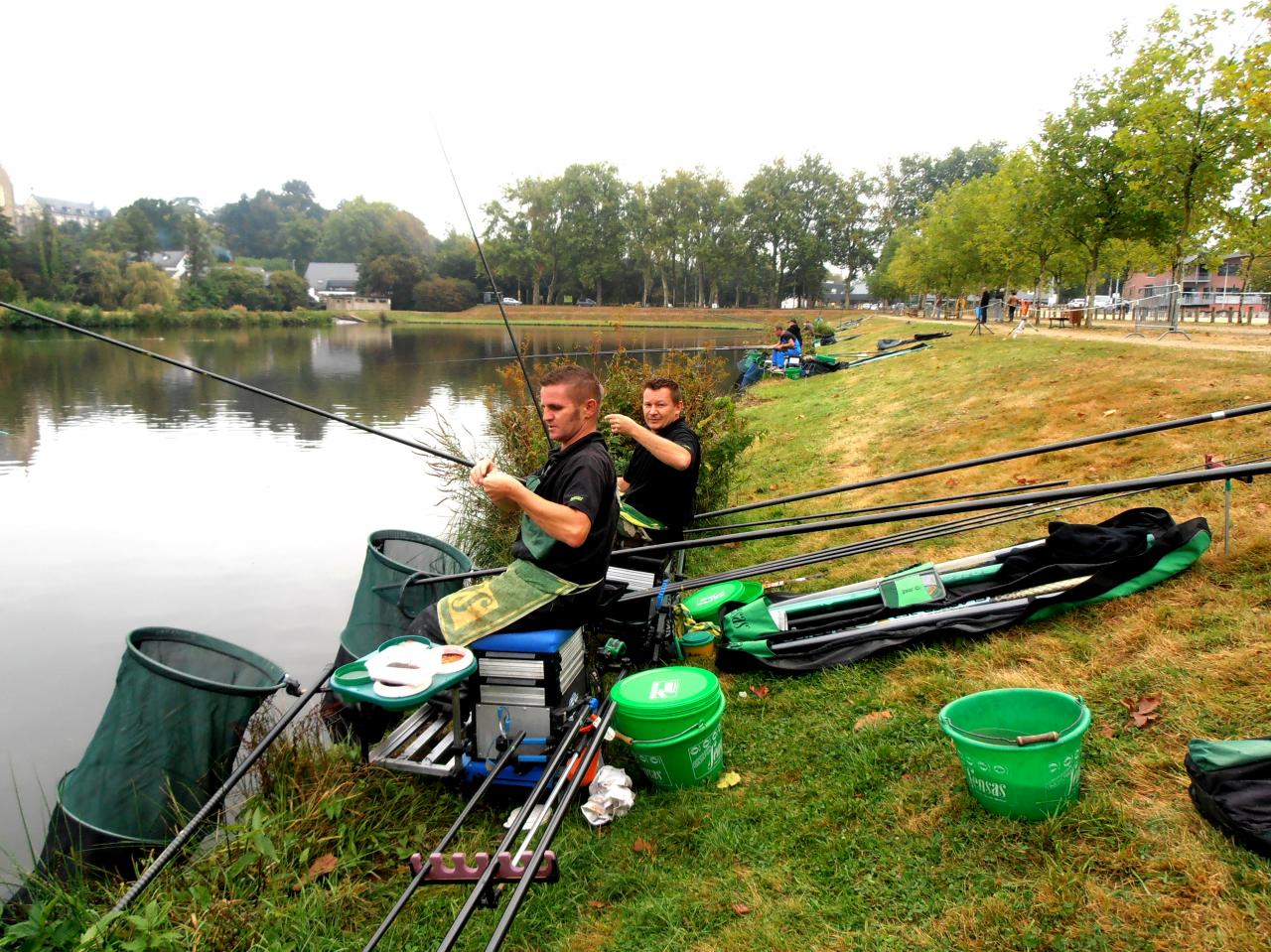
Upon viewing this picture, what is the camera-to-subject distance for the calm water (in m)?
6.02

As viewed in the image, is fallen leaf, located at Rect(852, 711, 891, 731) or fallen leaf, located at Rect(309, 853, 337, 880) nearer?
fallen leaf, located at Rect(309, 853, 337, 880)

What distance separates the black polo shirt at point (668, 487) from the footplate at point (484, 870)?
→ 10.2 feet

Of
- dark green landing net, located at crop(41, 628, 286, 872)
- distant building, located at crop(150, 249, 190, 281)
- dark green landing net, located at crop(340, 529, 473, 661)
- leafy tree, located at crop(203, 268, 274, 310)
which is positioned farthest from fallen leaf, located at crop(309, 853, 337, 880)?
distant building, located at crop(150, 249, 190, 281)

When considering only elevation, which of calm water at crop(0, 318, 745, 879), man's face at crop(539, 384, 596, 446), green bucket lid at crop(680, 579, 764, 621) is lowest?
calm water at crop(0, 318, 745, 879)

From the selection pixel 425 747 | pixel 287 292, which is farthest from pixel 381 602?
pixel 287 292

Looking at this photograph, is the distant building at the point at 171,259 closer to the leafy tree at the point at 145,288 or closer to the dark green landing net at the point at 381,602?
the leafy tree at the point at 145,288

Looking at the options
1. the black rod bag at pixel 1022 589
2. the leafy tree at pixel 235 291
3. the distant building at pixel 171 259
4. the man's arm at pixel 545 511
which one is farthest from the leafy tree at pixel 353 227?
the man's arm at pixel 545 511

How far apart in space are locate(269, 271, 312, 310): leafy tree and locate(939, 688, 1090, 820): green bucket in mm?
67532

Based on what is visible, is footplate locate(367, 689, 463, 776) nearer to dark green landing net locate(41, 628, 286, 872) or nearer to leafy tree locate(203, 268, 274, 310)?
dark green landing net locate(41, 628, 286, 872)

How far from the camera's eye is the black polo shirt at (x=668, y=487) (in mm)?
5453

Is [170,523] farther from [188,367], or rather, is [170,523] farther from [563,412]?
[563,412]

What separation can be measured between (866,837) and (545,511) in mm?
1692

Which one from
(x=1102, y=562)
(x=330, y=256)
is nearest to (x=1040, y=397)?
(x=1102, y=562)

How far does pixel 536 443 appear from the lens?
746cm
